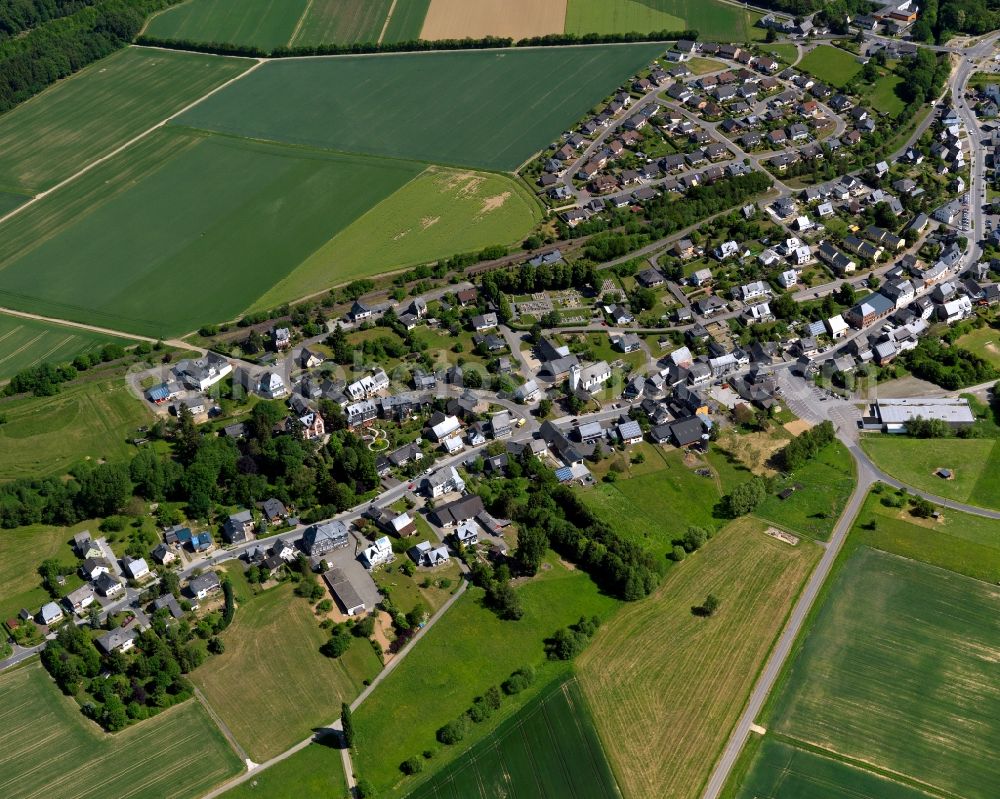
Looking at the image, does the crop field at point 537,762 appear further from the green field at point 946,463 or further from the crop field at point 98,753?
the green field at point 946,463

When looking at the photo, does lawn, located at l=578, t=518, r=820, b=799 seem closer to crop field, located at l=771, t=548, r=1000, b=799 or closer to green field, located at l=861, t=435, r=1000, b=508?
crop field, located at l=771, t=548, r=1000, b=799

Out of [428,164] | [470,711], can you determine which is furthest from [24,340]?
[470,711]

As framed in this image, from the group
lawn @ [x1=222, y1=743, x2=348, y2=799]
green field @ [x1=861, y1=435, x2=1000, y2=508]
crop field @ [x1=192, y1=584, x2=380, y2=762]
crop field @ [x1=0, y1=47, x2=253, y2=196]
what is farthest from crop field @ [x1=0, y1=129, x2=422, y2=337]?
green field @ [x1=861, y1=435, x2=1000, y2=508]

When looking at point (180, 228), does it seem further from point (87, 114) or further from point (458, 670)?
point (458, 670)

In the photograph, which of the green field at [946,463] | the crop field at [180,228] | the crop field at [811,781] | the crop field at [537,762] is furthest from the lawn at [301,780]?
the crop field at [180,228]

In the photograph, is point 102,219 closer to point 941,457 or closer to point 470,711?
point 470,711
